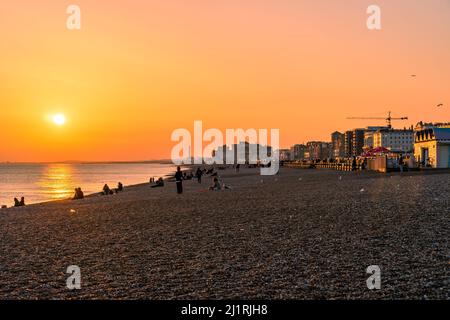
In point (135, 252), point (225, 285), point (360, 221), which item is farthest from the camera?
point (360, 221)

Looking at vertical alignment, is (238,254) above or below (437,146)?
below

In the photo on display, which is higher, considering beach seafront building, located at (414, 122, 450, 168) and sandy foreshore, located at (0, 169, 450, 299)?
beach seafront building, located at (414, 122, 450, 168)

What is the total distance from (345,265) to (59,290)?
5187 mm

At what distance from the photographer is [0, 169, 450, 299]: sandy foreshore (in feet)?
25.3

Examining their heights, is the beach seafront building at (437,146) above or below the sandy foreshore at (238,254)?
above

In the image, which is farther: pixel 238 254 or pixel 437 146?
pixel 437 146

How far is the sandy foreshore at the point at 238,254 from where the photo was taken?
7.72m

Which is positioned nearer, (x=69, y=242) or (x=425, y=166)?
(x=69, y=242)

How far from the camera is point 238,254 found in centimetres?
1050

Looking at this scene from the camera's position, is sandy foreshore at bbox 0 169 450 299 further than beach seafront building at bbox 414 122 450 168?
No

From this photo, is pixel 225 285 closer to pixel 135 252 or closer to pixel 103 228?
pixel 135 252

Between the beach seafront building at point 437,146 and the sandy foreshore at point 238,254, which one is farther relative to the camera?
the beach seafront building at point 437,146
